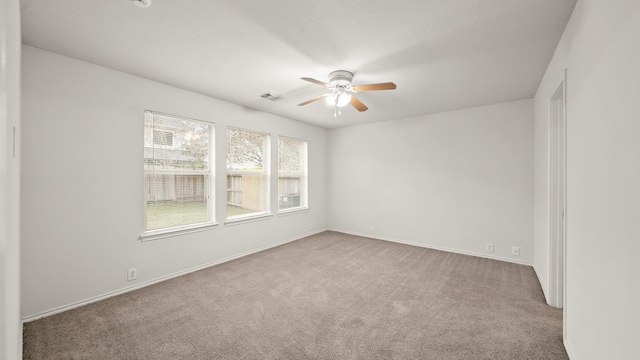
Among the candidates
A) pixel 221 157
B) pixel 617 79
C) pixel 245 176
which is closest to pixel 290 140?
pixel 245 176

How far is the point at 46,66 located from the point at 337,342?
3779mm

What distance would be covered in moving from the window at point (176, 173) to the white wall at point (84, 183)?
0.42 feet

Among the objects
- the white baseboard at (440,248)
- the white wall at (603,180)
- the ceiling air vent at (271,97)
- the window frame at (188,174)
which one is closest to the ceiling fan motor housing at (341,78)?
the ceiling air vent at (271,97)

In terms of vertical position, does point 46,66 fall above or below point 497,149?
above

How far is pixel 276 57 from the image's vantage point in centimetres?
256

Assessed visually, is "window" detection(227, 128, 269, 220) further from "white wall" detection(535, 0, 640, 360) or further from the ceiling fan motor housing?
"white wall" detection(535, 0, 640, 360)

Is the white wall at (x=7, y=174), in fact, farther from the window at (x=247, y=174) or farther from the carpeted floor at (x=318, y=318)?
the window at (x=247, y=174)

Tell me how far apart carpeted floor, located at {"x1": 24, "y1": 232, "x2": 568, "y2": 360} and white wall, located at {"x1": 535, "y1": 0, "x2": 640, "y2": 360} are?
68 centimetres

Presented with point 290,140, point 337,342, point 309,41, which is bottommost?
point 337,342

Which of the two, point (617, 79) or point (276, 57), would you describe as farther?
point (276, 57)

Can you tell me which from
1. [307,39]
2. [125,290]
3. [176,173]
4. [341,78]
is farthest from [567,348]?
[176,173]

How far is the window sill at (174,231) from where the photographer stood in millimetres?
3158

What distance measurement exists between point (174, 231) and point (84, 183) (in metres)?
1.13

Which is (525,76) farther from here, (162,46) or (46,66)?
(46,66)
